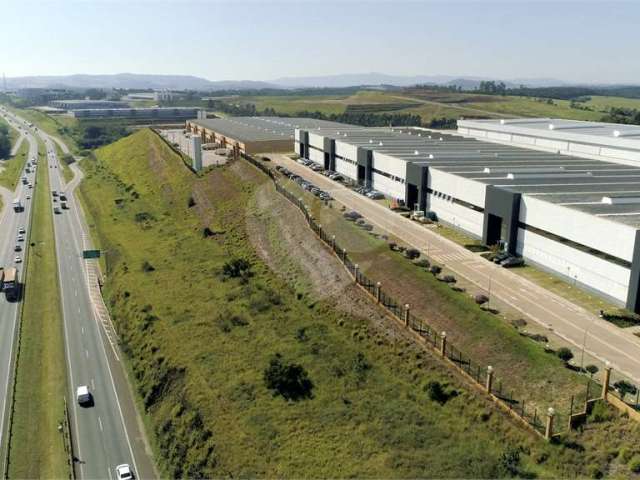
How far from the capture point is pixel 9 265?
7031 cm

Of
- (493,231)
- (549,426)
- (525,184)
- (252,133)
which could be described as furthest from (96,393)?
(252,133)

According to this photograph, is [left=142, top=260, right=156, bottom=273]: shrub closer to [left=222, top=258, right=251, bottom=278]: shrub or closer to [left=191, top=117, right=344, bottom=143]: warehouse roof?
[left=222, top=258, right=251, bottom=278]: shrub

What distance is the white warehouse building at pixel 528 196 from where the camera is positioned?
40.5 m

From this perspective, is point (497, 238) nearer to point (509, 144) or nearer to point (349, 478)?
point (349, 478)

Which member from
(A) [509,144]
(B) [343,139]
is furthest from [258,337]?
(A) [509,144]

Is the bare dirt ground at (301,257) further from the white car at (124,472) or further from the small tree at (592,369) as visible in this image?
the white car at (124,472)

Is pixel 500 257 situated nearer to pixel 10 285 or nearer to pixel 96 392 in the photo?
pixel 96 392

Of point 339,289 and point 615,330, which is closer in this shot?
point 615,330

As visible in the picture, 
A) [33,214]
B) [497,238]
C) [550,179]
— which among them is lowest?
[33,214]

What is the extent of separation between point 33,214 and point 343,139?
5503cm

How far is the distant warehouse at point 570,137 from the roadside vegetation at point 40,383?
70687 millimetres

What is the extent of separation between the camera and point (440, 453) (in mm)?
27312

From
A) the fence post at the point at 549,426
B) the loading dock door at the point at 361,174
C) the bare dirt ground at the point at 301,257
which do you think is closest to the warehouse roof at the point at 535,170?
the loading dock door at the point at 361,174

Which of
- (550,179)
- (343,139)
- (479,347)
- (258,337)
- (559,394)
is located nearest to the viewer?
(559,394)
